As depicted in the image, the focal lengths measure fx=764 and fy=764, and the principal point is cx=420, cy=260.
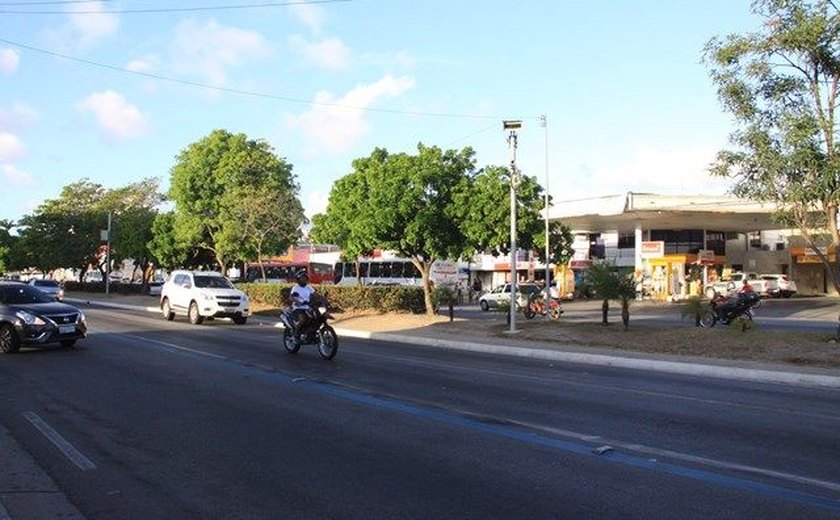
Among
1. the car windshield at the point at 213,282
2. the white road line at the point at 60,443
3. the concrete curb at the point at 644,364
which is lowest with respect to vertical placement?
the concrete curb at the point at 644,364

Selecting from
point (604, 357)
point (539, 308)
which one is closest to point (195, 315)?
point (539, 308)

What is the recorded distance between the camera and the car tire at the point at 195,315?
27.4 metres

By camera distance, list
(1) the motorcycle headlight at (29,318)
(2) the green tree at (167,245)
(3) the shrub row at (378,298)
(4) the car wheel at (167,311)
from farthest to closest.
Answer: (2) the green tree at (167,245) → (3) the shrub row at (378,298) → (4) the car wheel at (167,311) → (1) the motorcycle headlight at (29,318)

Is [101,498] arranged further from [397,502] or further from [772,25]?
[772,25]

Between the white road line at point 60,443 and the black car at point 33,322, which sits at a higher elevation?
the black car at point 33,322

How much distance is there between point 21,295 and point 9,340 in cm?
157

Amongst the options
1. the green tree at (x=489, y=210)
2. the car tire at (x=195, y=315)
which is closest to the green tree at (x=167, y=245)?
the car tire at (x=195, y=315)

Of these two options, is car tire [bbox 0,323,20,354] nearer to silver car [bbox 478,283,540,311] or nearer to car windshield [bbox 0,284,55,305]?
car windshield [bbox 0,284,55,305]

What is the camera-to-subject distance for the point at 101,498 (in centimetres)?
607

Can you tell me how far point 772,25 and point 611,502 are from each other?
14335mm

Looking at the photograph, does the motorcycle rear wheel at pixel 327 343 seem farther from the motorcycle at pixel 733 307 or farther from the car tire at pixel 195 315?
the car tire at pixel 195 315

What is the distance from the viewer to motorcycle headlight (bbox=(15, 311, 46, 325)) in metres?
16.2

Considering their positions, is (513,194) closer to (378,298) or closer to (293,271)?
(378,298)

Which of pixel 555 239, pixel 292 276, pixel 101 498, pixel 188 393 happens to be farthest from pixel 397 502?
pixel 292 276
